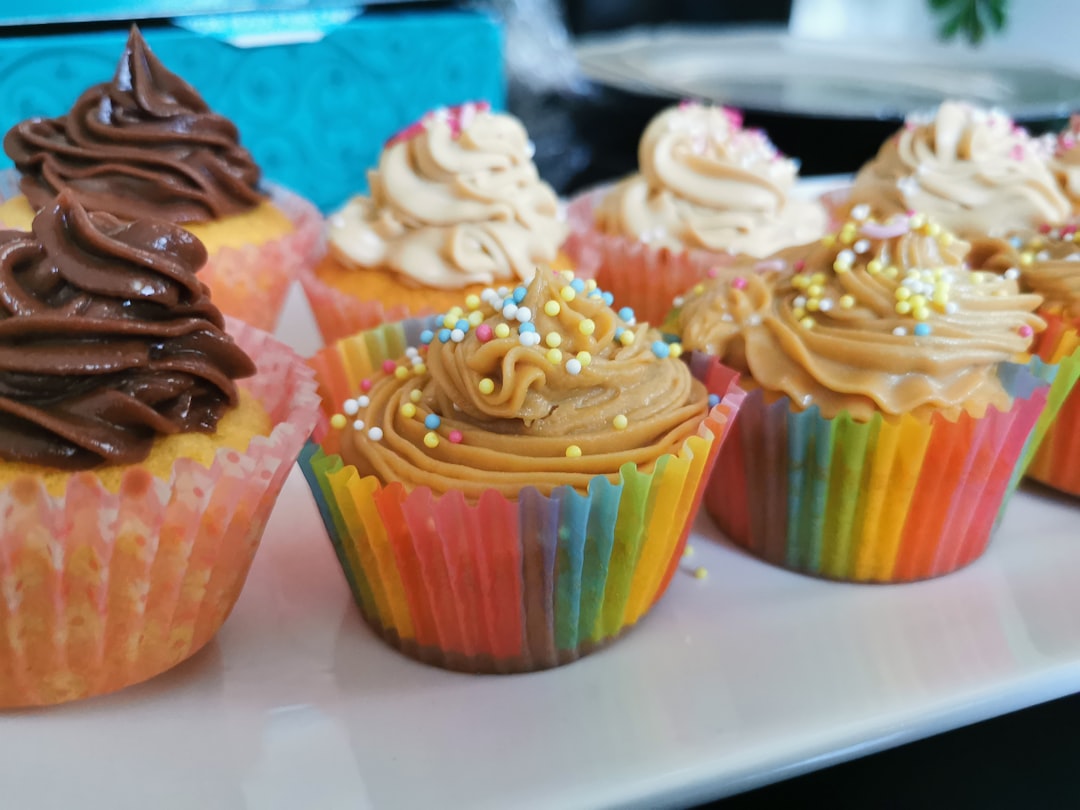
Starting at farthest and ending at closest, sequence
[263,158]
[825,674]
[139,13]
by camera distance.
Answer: [263,158] < [139,13] < [825,674]

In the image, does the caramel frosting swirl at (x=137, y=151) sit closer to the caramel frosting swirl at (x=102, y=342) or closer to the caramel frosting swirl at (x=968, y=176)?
the caramel frosting swirl at (x=102, y=342)

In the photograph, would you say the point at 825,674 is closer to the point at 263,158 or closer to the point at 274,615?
the point at 274,615

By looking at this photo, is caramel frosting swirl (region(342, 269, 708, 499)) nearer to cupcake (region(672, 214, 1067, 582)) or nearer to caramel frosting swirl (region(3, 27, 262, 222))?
cupcake (region(672, 214, 1067, 582))

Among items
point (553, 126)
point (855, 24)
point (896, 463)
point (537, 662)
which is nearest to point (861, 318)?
point (896, 463)

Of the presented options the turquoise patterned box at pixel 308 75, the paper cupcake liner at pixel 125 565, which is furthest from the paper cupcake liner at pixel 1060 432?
the turquoise patterned box at pixel 308 75

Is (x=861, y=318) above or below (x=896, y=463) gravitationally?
above

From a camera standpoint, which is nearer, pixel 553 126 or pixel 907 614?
pixel 907 614

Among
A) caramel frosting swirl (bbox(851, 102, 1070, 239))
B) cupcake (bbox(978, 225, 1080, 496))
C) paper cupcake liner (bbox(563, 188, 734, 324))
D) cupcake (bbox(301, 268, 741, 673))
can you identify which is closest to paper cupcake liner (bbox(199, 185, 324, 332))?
paper cupcake liner (bbox(563, 188, 734, 324))
